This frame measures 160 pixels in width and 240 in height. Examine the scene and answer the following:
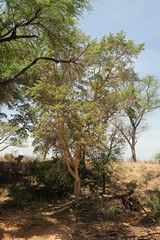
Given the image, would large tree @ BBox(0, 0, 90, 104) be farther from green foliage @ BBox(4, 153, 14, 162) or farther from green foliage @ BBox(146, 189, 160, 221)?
green foliage @ BBox(4, 153, 14, 162)

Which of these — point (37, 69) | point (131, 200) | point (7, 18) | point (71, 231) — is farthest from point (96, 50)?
point (71, 231)

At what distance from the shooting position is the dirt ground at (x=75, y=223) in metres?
8.87

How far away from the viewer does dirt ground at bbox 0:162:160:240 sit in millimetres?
8867

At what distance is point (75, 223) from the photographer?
9.88 metres

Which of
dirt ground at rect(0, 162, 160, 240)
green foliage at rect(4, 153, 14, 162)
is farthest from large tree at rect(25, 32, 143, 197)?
green foliage at rect(4, 153, 14, 162)

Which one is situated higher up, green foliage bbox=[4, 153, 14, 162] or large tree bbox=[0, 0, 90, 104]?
large tree bbox=[0, 0, 90, 104]

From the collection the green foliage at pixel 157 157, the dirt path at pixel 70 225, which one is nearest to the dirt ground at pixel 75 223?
the dirt path at pixel 70 225

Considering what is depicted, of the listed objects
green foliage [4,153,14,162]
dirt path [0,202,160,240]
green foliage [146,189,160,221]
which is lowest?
dirt path [0,202,160,240]

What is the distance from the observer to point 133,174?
17.2m

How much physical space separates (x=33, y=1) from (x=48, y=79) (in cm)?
440

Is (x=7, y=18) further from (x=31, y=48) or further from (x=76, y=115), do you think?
(x=76, y=115)

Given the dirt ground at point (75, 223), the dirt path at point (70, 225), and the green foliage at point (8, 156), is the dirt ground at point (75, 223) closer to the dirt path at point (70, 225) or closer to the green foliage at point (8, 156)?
the dirt path at point (70, 225)

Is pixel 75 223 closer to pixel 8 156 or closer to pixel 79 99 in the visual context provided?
pixel 79 99

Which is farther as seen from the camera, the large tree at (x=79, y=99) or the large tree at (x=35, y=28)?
the large tree at (x=79, y=99)
